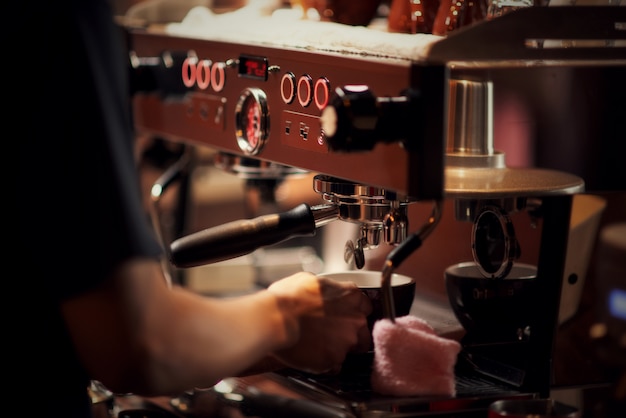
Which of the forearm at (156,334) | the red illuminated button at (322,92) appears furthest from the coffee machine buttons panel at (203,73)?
the forearm at (156,334)

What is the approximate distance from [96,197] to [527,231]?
0.56 metres

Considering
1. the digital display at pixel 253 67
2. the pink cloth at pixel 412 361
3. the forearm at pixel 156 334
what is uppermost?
the digital display at pixel 253 67

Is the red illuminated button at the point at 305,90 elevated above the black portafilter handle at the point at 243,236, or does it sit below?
above

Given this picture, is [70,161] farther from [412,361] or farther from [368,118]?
[412,361]

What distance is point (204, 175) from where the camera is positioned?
3883 mm

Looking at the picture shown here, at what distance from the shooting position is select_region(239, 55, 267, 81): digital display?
135 centimetres

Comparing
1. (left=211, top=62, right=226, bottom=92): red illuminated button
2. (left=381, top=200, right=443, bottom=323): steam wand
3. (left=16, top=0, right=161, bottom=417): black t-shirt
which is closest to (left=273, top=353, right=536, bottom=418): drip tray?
(left=381, top=200, right=443, bottom=323): steam wand

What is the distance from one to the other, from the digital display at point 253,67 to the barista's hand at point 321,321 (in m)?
0.33

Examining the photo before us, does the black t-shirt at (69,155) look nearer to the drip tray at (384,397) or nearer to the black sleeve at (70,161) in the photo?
the black sleeve at (70,161)

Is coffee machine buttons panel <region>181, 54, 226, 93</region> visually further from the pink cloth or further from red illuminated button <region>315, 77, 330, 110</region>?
the pink cloth

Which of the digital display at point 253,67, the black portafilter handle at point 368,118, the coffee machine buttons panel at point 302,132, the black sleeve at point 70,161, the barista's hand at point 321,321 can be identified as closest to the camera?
the black sleeve at point 70,161

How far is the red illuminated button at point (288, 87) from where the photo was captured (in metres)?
1.26

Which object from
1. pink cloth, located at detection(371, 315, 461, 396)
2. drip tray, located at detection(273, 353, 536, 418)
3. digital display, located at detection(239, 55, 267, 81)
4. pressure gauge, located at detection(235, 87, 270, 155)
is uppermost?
digital display, located at detection(239, 55, 267, 81)

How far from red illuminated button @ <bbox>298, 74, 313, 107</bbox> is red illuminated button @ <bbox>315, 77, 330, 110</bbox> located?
0.02 metres
